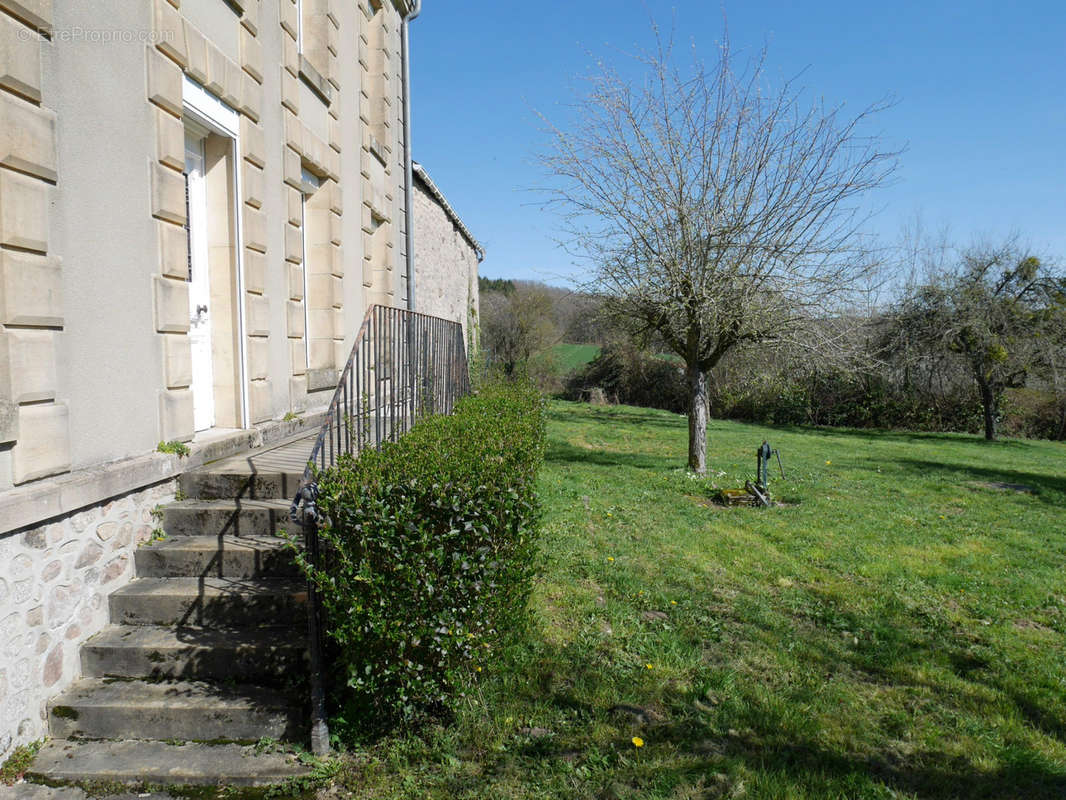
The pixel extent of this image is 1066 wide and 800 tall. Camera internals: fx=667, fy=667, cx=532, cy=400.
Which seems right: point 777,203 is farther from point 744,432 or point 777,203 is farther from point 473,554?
point 744,432

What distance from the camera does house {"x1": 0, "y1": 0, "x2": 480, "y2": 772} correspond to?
306 centimetres

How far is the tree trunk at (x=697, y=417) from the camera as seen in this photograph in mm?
10594

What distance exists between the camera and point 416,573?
294cm

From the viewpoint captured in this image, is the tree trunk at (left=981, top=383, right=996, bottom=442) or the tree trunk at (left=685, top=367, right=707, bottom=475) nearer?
the tree trunk at (left=685, top=367, right=707, bottom=475)

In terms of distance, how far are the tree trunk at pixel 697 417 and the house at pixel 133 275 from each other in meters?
5.74

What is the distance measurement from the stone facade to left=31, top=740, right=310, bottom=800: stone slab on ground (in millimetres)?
8836

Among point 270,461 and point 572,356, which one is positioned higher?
point 572,356

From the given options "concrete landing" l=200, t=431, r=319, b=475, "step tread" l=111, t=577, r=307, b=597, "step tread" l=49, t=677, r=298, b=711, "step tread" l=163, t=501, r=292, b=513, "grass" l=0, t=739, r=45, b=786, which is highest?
"concrete landing" l=200, t=431, r=319, b=475

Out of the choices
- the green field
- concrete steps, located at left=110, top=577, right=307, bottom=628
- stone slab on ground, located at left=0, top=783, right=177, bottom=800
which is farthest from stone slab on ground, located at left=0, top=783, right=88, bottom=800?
the green field

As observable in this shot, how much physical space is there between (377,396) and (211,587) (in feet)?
5.26

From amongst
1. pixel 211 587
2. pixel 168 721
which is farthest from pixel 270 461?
pixel 168 721

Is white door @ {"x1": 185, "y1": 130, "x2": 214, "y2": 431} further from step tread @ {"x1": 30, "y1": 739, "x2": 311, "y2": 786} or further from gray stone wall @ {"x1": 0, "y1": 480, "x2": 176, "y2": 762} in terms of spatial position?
step tread @ {"x1": 30, "y1": 739, "x2": 311, "y2": 786}

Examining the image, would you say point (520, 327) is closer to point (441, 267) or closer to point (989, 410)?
point (441, 267)

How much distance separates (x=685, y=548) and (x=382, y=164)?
681 cm
